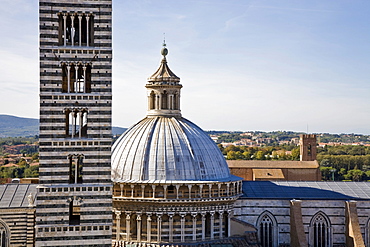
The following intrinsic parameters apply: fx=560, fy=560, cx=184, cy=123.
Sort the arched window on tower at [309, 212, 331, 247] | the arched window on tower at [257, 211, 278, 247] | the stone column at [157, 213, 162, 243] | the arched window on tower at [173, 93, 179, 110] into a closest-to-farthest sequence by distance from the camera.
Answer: the stone column at [157, 213, 162, 243]
the arched window on tower at [257, 211, 278, 247]
the arched window on tower at [309, 212, 331, 247]
the arched window on tower at [173, 93, 179, 110]

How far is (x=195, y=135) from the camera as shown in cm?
3975

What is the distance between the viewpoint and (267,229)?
1596 inches

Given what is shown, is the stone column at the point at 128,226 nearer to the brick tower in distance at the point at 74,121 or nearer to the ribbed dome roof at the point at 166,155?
the ribbed dome roof at the point at 166,155

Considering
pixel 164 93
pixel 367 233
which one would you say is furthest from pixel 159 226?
pixel 367 233

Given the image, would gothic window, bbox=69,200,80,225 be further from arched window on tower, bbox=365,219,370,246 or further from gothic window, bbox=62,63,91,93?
arched window on tower, bbox=365,219,370,246

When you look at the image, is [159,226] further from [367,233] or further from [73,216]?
[367,233]

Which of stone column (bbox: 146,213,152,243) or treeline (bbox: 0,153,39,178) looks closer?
stone column (bbox: 146,213,152,243)

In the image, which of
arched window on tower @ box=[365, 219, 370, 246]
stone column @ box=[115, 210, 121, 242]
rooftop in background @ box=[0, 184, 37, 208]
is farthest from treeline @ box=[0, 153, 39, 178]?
arched window on tower @ box=[365, 219, 370, 246]

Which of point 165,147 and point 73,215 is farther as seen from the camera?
point 165,147

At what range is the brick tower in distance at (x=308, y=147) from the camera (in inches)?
3590

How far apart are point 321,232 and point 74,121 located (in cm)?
2095

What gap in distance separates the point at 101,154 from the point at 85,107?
8.52ft

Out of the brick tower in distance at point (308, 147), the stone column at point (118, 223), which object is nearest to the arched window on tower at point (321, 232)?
the stone column at point (118, 223)

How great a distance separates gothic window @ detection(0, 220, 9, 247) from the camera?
3925 cm
